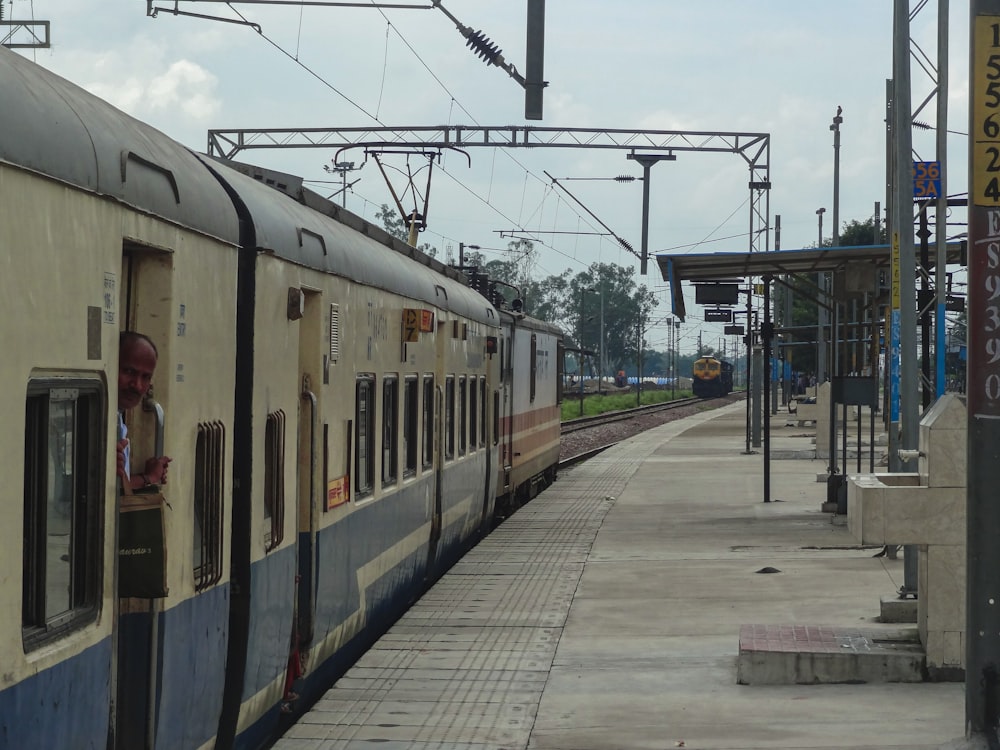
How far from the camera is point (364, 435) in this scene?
29.7 ft

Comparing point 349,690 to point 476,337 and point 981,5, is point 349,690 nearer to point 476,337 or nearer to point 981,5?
point 981,5

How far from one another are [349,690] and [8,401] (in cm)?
485

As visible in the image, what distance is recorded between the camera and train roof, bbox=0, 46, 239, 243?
4031mm

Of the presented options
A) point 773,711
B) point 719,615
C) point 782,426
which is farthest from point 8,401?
point 782,426

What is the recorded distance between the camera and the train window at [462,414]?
1391 cm

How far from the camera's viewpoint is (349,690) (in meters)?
8.36

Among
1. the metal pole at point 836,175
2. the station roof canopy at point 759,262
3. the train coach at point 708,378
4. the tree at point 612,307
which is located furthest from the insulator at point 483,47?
the tree at point 612,307

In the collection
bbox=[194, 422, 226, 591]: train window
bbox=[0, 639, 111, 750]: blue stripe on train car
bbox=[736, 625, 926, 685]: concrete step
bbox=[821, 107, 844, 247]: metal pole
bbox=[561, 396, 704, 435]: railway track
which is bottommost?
bbox=[736, 625, 926, 685]: concrete step

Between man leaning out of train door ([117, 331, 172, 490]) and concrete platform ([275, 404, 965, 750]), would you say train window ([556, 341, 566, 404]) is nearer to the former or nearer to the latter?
concrete platform ([275, 404, 965, 750])

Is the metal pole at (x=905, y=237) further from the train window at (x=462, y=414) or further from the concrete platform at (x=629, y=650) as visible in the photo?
the train window at (x=462, y=414)

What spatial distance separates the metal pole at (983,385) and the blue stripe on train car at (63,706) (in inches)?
152

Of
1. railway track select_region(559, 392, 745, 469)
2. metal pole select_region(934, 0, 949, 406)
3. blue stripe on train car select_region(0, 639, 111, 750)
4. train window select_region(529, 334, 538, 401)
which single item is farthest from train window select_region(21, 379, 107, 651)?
railway track select_region(559, 392, 745, 469)

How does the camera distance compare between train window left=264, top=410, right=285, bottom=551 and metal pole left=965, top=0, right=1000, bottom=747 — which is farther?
train window left=264, top=410, right=285, bottom=551

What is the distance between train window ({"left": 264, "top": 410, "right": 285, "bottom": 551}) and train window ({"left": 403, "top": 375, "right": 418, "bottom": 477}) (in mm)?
3878
